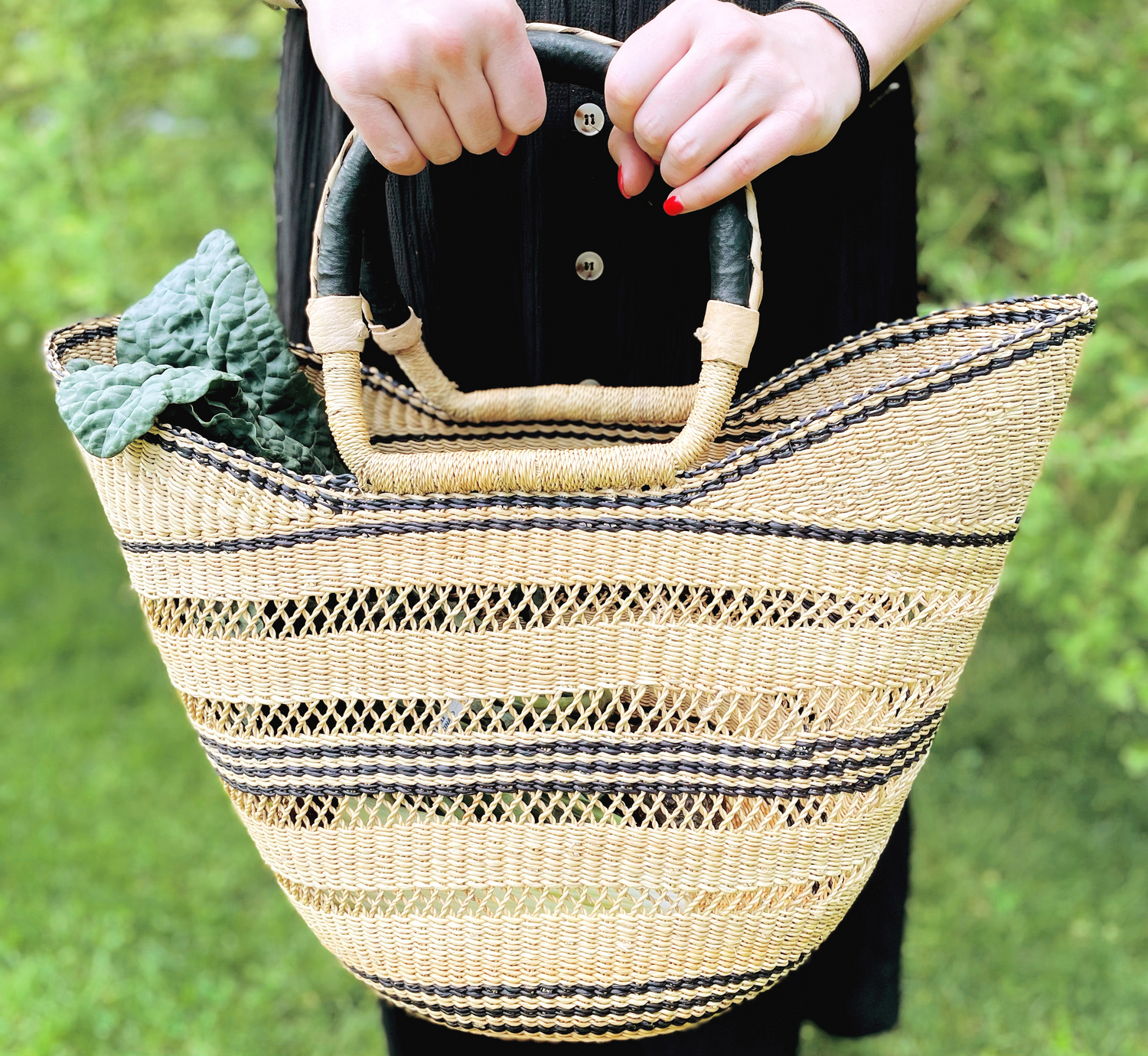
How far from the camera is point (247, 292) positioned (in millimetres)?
655

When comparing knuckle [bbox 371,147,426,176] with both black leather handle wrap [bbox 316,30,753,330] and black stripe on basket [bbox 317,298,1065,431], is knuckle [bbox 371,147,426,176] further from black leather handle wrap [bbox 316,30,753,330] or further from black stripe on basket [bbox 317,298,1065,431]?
black stripe on basket [bbox 317,298,1065,431]

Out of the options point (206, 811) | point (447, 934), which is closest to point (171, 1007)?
point (206, 811)

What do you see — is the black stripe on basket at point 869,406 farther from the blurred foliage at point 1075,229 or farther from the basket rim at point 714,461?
the blurred foliage at point 1075,229

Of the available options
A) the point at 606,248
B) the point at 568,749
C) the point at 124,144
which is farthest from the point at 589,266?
the point at 124,144

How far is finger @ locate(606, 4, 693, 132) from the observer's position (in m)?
0.56

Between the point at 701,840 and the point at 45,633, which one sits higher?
the point at 701,840

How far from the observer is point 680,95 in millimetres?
565

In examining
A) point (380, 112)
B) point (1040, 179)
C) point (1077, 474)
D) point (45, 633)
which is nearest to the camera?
point (380, 112)

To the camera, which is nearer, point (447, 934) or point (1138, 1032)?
point (447, 934)

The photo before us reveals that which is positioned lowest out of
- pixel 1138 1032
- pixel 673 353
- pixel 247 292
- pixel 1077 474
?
pixel 1138 1032

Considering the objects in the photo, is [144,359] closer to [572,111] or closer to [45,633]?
[572,111]

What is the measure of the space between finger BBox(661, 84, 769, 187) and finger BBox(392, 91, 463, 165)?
123mm

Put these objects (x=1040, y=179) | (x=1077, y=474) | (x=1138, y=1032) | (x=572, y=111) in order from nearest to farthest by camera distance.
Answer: (x=572, y=111) → (x=1138, y=1032) → (x=1077, y=474) → (x=1040, y=179)

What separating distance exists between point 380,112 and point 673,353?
11.6 inches
